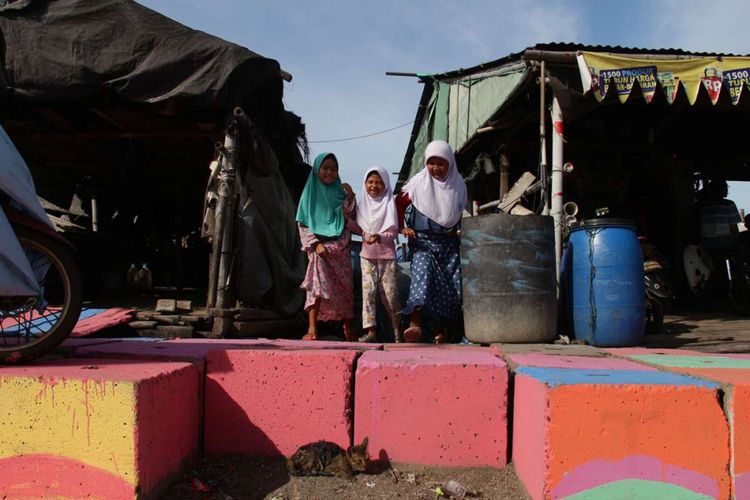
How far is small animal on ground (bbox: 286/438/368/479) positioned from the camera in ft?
7.14

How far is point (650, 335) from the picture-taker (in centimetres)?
455

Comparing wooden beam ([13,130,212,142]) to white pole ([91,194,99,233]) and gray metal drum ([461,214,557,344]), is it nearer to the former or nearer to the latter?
white pole ([91,194,99,233])

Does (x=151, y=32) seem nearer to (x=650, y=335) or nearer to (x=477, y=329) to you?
(x=477, y=329)

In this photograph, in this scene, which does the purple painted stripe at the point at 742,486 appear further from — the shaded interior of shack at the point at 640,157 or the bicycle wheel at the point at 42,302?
the shaded interior of shack at the point at 640,157

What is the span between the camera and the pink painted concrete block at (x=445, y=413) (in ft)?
7.36

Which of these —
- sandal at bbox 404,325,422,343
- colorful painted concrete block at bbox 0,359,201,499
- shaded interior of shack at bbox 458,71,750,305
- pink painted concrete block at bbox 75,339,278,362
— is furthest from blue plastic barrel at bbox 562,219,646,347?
shaded interior of shack at bbox 458,71,750,305

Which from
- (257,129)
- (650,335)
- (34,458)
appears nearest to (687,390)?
(34,458)

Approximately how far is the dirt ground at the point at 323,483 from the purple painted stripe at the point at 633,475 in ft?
0.94

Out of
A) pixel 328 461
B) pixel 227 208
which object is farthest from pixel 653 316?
pixel 227 208

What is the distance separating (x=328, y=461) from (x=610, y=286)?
7.46 feet

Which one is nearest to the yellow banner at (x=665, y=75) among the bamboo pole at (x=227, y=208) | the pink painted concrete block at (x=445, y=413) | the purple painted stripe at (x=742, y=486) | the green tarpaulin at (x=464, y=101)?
the green tarpaulin at (x=464, y=101)

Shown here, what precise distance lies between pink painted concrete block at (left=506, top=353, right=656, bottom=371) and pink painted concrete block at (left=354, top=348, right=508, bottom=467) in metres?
0.20

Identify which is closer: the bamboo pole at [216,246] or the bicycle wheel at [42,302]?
the bicycle wheel at [42,302]

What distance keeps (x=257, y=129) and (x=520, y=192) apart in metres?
→ 3.42
